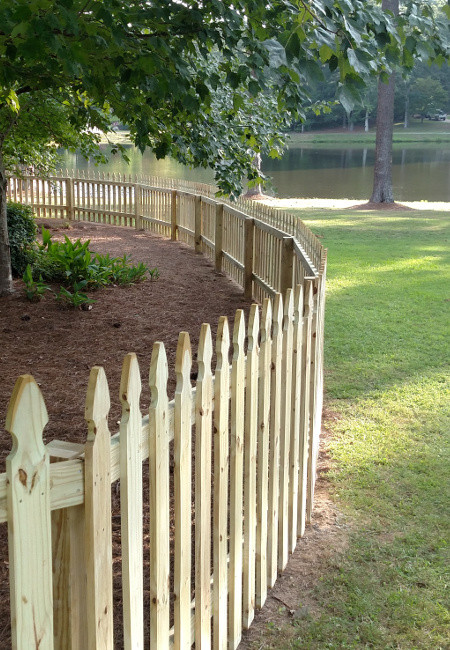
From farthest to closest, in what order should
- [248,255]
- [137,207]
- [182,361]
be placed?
[137,207]
[248,255]
[182,361]

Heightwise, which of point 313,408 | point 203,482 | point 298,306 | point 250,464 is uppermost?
point 298,306

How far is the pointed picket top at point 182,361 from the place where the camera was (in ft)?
7.20

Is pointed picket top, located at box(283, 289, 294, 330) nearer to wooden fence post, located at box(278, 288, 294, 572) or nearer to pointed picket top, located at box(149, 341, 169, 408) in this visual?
wooden fence post, located at box(278, 288, 294, 572)

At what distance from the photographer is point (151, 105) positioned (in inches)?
213

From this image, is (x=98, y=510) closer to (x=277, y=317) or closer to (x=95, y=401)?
(x=95, y=401)

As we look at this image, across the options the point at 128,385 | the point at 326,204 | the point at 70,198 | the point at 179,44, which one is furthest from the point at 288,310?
the point at 326,204

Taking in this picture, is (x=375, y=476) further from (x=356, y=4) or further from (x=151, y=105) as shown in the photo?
(x=151, y=105)

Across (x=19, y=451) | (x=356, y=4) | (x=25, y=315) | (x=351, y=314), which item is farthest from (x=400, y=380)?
(x=19, y=451)

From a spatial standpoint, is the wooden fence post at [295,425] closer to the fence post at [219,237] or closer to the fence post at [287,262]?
the fence post at [287,262]

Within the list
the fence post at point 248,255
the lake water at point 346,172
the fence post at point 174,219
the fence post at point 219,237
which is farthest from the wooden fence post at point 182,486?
the lake water at point 346,172

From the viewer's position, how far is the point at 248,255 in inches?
394

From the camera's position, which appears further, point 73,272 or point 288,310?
point 73,272

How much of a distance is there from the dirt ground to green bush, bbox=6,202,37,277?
2.33ft

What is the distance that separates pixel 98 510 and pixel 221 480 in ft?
3.09
